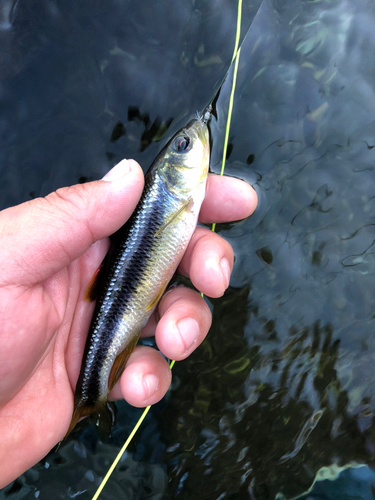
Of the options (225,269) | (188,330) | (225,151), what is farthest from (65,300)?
(225,151)

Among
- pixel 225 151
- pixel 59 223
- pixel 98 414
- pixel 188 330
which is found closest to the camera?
pixel 59 223

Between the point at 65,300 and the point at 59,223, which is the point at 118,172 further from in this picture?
the point at 65,300

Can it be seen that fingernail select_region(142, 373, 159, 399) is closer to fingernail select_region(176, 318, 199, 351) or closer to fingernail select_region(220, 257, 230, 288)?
fingernail select_region(176, 318, 199, 351)

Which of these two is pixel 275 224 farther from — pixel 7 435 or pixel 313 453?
pixel 7 435

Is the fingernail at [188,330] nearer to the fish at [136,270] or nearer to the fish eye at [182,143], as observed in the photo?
the fish at [136,270]

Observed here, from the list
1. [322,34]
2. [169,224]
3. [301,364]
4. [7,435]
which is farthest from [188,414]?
[322,34]

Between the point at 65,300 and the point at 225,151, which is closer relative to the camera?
the point at 65,300
